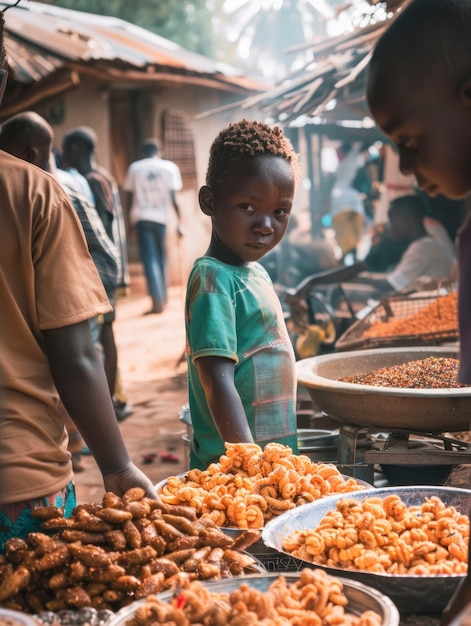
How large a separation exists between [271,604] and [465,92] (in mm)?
1061

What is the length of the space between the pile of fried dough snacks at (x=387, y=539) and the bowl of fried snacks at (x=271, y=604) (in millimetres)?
246

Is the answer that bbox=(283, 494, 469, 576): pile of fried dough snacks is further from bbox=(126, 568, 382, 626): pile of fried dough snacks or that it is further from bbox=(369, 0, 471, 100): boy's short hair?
bbox=(369, 0, 471, 100): boy's short hair

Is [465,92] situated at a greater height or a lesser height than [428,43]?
lesser

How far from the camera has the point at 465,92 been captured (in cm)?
157

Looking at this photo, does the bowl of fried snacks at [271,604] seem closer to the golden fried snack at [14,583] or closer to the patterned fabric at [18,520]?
the golden fried snack at [14,583]

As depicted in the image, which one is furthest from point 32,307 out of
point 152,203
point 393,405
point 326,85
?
point 152,203

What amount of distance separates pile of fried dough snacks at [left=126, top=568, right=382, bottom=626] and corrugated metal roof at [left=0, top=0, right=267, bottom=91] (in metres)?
4.21

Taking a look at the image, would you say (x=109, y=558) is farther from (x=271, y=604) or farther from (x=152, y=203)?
(x=152, y=203)

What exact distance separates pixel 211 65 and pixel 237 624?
53.8ft

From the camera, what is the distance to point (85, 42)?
41.7 ft

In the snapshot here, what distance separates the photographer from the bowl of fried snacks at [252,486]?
2396 millimetres

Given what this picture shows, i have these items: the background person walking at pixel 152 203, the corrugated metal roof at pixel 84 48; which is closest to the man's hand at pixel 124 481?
the corrugated metal roof at pixel 84 48

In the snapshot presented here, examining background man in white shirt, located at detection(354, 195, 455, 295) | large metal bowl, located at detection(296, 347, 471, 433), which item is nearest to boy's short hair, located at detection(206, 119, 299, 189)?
large metal bowl, located at detection(296, 347, 471, 433)

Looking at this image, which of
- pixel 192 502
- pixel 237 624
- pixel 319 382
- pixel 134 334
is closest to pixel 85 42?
pixel 134 334
